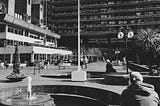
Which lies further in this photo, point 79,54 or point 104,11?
point 104,11

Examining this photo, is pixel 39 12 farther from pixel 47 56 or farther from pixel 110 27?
pixel 110 27

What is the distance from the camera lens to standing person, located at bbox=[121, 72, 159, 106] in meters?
3.26

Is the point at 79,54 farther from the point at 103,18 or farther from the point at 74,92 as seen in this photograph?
the point at 103,18

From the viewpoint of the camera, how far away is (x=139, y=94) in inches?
132

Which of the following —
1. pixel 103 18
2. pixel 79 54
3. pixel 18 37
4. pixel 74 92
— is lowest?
A: pixel 74 92

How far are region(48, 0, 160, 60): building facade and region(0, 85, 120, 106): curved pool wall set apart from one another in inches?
2693

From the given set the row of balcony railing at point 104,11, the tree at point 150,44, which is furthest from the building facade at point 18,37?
the row of balcony railing at point 104,11

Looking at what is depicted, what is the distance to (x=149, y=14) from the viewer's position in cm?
7969

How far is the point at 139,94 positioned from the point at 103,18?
8174 cm

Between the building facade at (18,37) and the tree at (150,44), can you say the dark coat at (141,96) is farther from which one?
the building facade at (18,37)

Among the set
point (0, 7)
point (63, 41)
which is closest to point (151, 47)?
point (0, 7)

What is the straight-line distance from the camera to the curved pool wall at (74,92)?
1105 cm

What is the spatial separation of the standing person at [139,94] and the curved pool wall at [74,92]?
21.8 ft

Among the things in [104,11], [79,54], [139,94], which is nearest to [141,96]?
[139,94]
